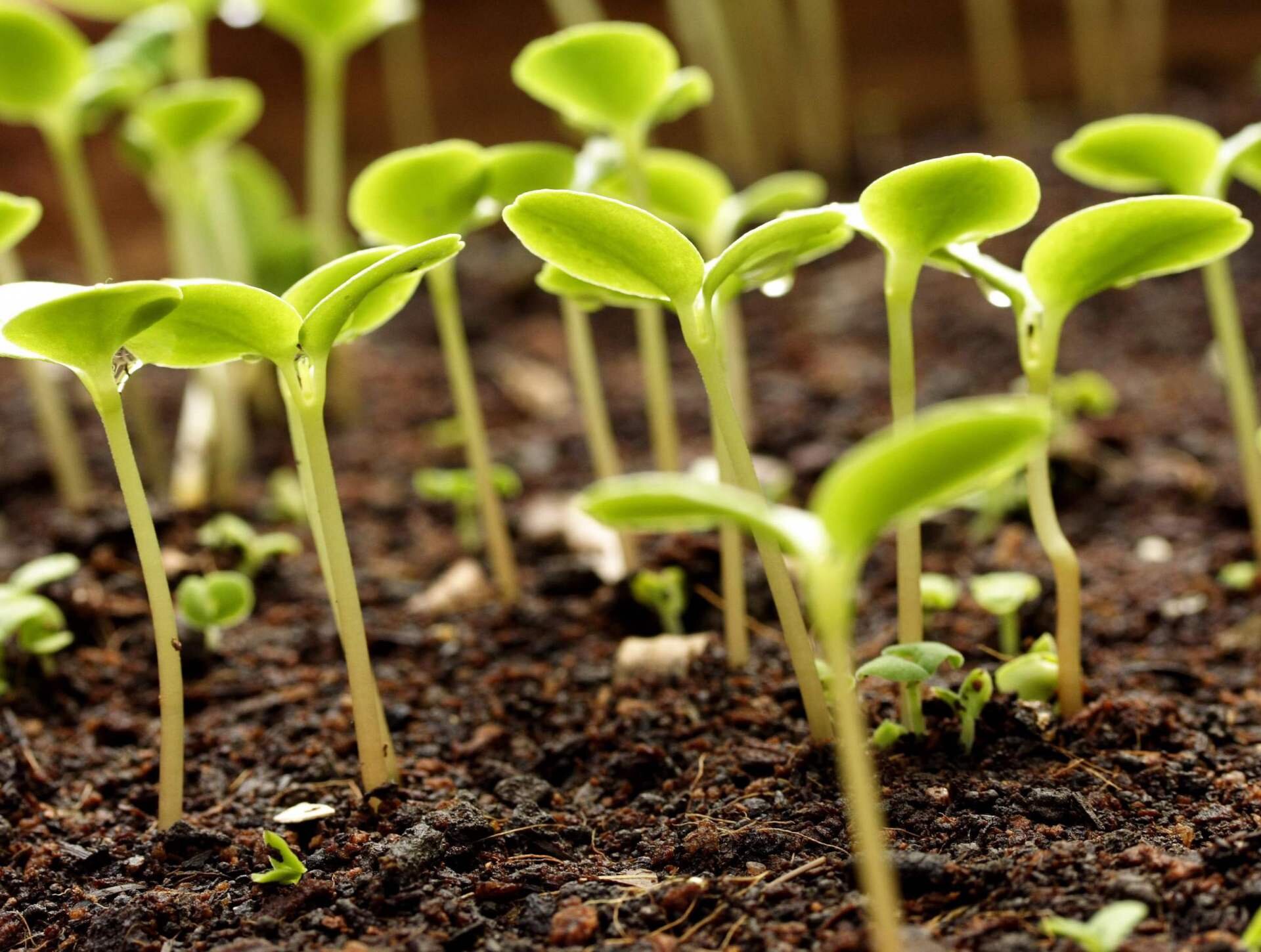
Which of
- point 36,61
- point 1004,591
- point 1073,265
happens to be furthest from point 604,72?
point 36,61

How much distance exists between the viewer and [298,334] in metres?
0.83

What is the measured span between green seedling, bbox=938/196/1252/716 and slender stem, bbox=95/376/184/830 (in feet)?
2.10

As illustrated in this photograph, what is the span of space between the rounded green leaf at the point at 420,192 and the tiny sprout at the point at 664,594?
0.42 metres

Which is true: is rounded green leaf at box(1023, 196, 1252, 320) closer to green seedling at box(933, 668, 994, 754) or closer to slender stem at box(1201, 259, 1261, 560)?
green seedling at box(933, 668, 994, 754)

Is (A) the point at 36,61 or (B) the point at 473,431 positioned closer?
(B) the point at 473,431

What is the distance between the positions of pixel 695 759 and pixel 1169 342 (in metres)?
1.56

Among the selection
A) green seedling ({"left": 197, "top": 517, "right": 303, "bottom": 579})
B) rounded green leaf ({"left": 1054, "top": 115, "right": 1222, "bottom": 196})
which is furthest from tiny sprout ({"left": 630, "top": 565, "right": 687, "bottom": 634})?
rounded green leaf ({"left": 1054, "top": 115, "right": 1222, "bottom": 196})

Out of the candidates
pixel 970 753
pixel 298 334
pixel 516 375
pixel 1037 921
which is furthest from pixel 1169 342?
pixel 298 334

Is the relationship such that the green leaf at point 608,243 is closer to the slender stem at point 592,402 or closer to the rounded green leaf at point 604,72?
the rounded green leaf at point 604,72

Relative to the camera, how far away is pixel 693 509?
587 mm

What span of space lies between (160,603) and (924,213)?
0.63 meters

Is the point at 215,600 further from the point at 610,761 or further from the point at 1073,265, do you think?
the point at 1073,265

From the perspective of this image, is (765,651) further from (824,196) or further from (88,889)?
(824,196)

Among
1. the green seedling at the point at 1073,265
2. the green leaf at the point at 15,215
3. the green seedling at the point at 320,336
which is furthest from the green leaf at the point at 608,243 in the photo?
the green leaf at the point at 15,215
